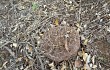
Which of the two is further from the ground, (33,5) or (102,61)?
(33,5)

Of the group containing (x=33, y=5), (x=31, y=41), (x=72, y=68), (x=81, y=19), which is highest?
(x=33, y=5)

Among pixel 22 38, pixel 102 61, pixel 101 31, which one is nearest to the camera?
pixel 102 61

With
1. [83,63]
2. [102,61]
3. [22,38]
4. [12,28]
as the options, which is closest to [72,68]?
[83,63]

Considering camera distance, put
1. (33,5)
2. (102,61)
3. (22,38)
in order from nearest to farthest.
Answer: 1. (102,61)
2. (22,38)
3. (33,5)

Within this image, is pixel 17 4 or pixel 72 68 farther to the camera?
pixel 17 4

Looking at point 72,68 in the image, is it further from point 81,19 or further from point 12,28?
point 12,28

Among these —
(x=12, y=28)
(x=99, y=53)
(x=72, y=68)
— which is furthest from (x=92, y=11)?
(x=12, y=28)

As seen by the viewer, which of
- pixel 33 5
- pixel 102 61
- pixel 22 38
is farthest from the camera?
pixel 33 5

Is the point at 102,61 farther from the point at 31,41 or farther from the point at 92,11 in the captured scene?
the point at 31,41

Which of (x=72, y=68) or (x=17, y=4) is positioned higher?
(x=17, y=4)
